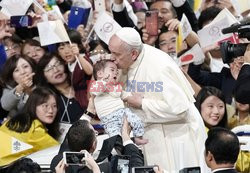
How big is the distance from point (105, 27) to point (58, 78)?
29.7 inches

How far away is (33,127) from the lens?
8.52 meters

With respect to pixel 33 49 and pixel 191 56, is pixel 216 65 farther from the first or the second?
pixel 33 49

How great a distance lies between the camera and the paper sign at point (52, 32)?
362 inches

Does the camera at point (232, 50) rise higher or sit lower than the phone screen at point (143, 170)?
higher

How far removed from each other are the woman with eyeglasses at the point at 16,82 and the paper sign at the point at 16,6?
701mm

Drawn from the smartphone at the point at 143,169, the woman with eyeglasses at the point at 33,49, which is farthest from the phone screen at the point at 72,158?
the woman with eyeglasses at the point at 33,49

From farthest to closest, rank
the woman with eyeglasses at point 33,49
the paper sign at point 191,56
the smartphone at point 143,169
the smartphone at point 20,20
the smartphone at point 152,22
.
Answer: the smartphone at point 20,20 → the woman with eyeglasses at point 33,49 → the smartphone at point 152,22 → the paper sign at point 191,56 → the smartphone at point 143,169

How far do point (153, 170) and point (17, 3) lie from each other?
4.33m

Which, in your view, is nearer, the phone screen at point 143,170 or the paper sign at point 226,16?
the phone screen at point 143,170

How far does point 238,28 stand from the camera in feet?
20.4

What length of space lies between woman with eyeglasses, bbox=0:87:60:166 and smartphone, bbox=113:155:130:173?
7.79ft

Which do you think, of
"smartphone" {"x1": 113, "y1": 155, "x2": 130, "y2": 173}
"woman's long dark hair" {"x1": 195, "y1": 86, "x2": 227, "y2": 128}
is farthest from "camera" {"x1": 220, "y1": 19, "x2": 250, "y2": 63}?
"woman's long dark hair" {"x1": 195, "y1": 86, "x2": 227, "y2": 128}

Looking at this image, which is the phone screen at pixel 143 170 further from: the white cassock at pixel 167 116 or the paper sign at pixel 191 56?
the paper sign at pixel 191 56

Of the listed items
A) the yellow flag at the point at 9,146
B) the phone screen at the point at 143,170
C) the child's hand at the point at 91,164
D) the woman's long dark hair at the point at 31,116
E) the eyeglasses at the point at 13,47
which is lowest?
the yellow flag at the point at 9,146
